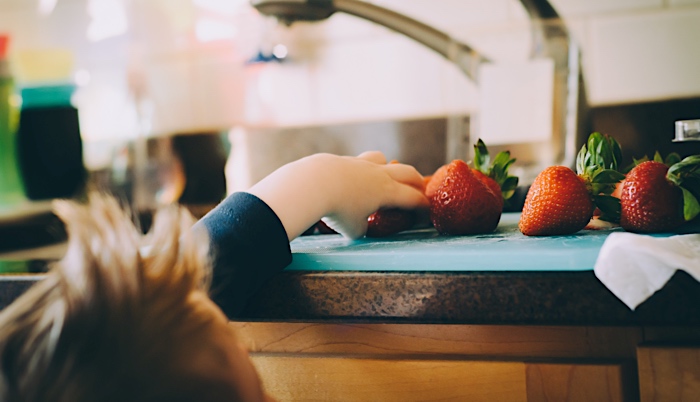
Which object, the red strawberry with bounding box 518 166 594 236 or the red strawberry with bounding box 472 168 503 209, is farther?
the red strawberry with bounding box 472 168 503 209

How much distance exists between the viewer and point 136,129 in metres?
1.51

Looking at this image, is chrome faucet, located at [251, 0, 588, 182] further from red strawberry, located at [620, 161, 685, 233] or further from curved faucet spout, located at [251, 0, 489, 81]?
red strawberry, located at [620, 161, 685, 233]

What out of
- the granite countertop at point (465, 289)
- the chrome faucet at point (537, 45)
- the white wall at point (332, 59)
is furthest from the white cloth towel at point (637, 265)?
the white wall at point (332, 59)

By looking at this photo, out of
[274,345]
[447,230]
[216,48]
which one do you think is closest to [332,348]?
[274,345]

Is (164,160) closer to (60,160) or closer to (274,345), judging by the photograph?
(60,160)

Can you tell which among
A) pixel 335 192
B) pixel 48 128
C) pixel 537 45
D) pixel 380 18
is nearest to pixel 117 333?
pixel 335 192

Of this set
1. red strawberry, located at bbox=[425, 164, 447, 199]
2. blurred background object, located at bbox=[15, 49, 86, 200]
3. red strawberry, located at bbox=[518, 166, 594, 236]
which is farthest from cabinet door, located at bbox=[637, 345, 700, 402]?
blurred background object, located at bbox=[15, 49, 86, 200]

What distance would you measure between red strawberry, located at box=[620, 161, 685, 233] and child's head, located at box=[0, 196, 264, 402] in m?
0.37

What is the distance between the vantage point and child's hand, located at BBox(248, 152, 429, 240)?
1.81ft

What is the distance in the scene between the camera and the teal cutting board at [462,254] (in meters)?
0.45

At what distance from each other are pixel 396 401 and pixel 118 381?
0.26 metres

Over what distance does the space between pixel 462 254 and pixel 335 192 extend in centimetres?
15

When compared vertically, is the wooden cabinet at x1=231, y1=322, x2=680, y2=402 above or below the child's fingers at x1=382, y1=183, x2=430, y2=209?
below

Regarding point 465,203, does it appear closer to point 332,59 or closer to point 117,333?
point 117,333
